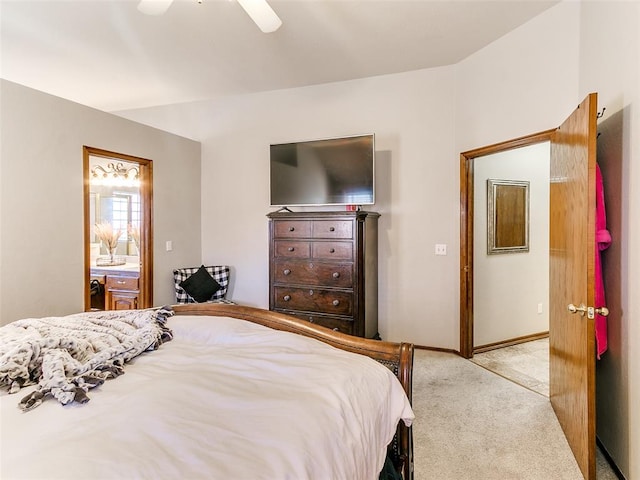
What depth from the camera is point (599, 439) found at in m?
2.12

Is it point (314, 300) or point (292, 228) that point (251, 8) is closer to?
point (292, 228)

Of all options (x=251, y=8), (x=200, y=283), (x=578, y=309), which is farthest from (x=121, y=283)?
(x=578, y=309)

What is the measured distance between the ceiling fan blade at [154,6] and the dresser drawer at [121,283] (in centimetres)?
280

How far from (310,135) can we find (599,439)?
11.6 ft

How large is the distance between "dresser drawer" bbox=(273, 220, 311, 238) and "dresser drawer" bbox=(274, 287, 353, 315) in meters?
0.50

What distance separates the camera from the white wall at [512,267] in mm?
3662

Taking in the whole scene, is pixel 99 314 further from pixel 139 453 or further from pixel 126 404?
pixel 139 453

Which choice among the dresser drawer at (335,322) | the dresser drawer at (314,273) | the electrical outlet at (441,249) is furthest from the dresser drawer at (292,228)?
the electrical outlet at (441,249)

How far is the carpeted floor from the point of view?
1872mm

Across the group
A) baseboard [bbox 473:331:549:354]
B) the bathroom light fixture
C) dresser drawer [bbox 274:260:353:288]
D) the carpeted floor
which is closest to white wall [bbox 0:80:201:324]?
the bathroom light fixture

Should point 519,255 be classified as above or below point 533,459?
above

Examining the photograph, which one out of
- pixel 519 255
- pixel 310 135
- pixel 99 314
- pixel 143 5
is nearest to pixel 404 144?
pixel 310 135

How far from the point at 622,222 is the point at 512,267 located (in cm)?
217

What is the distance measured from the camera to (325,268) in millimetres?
3156
